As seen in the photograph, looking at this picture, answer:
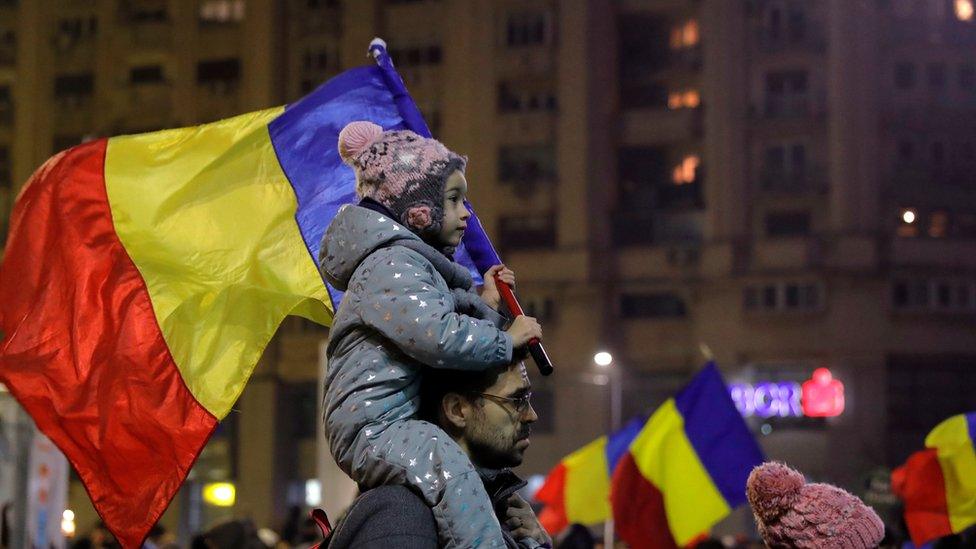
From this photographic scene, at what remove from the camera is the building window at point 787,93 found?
48281mm

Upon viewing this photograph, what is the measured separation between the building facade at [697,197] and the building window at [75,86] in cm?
372

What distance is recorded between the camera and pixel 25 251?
689cm

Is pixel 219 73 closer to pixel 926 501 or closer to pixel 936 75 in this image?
pixel 936 75

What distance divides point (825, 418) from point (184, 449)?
42177mm

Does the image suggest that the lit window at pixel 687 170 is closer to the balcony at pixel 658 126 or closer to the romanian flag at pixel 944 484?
the balcony at pixel 658 126

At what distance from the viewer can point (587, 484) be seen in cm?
1653

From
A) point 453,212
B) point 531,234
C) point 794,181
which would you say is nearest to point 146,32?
point 531,234

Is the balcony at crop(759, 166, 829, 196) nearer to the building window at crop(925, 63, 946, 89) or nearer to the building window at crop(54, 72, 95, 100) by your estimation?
the building window at crop(925, 63, 946, 89)

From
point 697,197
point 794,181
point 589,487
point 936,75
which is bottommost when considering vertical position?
point 697,197

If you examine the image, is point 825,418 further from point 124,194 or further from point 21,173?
point 124,194

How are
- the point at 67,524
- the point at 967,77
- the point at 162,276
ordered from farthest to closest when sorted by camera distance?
the point at 967,77
the point at 67,524
the point at 162,276

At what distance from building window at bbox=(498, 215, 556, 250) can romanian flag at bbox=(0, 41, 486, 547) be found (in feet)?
140

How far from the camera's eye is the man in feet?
11.0

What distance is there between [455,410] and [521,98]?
47.9 meters
